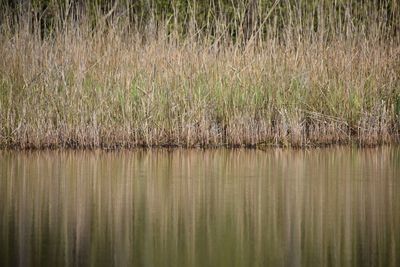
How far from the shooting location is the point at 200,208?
763 cm

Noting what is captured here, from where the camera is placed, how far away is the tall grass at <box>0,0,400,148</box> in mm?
11406

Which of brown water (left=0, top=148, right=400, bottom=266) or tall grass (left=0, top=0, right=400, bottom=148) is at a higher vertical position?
tall grass (left=0, top=0, right=400, bottom=148)

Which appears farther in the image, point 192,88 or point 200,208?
point 192,88

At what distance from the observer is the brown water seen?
20.2 ft

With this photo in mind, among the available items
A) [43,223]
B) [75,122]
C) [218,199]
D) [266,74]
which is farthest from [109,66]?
[43,223]

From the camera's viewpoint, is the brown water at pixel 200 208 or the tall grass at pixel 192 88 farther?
the tall grass at pixel 192 88

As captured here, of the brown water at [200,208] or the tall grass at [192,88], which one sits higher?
the tall grass at [192,88]

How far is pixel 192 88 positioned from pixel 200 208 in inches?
170

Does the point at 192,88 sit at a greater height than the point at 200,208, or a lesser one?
greater

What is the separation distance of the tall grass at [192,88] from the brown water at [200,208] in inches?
19.9

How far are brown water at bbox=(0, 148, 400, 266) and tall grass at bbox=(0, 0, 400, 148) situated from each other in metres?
0.50

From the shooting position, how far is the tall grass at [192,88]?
11.4 metres

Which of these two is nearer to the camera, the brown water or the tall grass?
the brown water

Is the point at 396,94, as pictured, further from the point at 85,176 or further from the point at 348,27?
the point at 85,176
